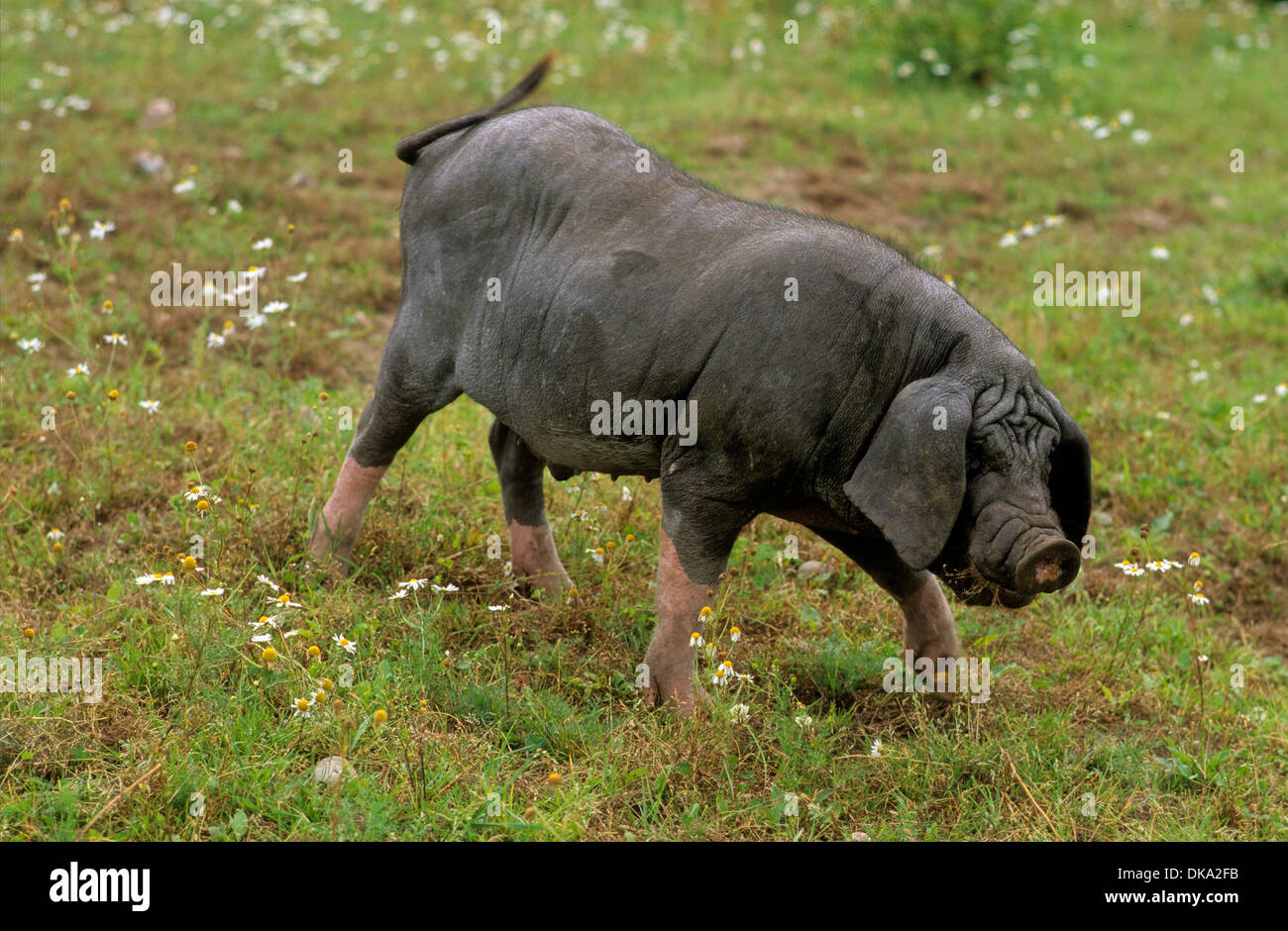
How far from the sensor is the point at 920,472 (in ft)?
13.7

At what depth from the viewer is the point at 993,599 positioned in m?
4.50

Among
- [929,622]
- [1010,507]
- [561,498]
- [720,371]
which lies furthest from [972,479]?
[561,498]

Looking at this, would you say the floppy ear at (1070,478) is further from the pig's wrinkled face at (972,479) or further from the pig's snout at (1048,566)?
the pig's snout at (1048,566)

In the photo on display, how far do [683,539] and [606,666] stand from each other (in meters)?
0.74

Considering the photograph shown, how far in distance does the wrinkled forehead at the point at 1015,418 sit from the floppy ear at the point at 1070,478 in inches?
3.3

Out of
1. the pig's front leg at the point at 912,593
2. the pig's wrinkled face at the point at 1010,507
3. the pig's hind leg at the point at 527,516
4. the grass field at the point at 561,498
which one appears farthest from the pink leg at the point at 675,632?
the pig's hind leg at the point at 527,516

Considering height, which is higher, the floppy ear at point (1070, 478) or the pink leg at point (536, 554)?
the floppy ear at point (1070, 478)

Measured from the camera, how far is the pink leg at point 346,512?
18.1 feet

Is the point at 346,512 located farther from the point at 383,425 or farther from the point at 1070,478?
the point at 1070,478

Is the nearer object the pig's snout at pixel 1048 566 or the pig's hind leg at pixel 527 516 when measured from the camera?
the pig's snout at pixel 1048 566

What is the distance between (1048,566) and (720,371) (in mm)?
1161

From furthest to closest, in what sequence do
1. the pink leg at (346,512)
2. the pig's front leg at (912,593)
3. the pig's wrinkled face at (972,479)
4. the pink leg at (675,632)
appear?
the pink leg at (346,512)
the pig's front leg at (912,593)
the pink leg at (675,632)
the pig's wrinkled face at (972,479)

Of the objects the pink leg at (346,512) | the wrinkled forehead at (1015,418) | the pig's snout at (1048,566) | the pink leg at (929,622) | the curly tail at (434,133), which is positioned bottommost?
the pink leg at (929,622)

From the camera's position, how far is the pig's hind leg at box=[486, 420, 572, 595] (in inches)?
223
